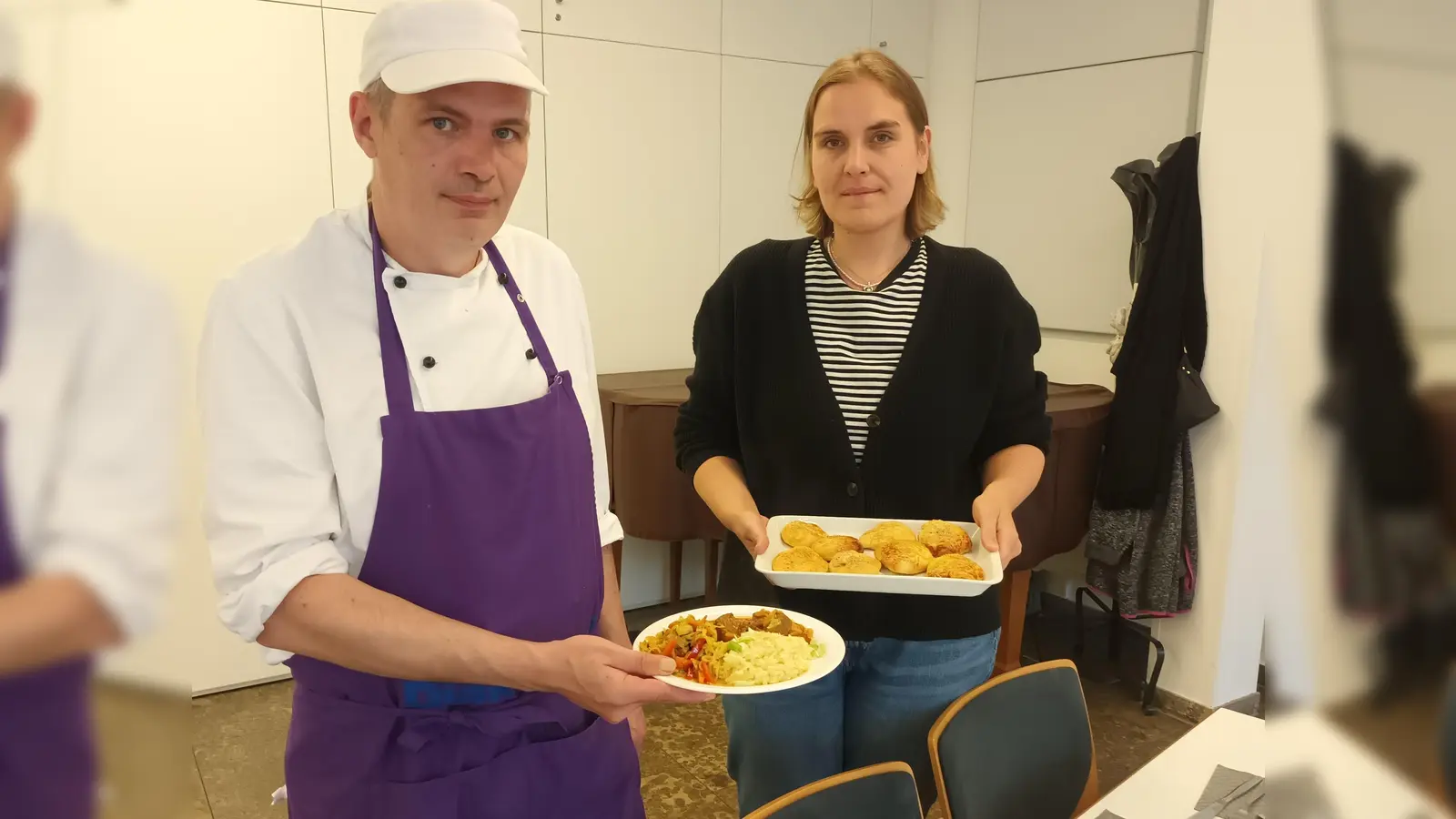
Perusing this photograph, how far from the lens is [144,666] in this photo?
15cm

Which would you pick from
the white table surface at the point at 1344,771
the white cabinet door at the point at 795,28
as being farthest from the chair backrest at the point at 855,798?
the white cabinet door at the point at 795,28

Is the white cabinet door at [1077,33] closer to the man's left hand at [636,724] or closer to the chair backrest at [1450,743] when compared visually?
the man's left hand at [636,724]

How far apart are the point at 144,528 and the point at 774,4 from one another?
12.6 feet

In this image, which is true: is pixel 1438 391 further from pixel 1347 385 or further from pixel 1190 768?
pixel 1190 768

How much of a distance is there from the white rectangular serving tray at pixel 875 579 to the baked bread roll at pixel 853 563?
0.06 ft

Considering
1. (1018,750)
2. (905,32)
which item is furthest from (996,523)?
(905,32)

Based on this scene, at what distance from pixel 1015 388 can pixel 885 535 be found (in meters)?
0.36

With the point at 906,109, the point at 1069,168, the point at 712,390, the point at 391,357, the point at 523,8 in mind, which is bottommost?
the point at 712,390

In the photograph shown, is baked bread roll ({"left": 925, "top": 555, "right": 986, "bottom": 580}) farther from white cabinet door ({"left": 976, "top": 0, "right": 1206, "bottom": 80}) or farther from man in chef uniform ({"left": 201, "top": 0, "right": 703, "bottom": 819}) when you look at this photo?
white cabinet door ({"left": 976, "top": 0, "right": 1206, "bottom": 80})

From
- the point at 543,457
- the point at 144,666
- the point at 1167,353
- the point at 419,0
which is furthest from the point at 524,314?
the point at 1167,353

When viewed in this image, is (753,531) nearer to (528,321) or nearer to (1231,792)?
(528,321)

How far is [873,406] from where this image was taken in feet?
5.10

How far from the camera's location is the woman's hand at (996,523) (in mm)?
1546

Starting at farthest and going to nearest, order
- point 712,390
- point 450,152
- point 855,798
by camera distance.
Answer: point 712,390 → point 855,798 → point 450,152
